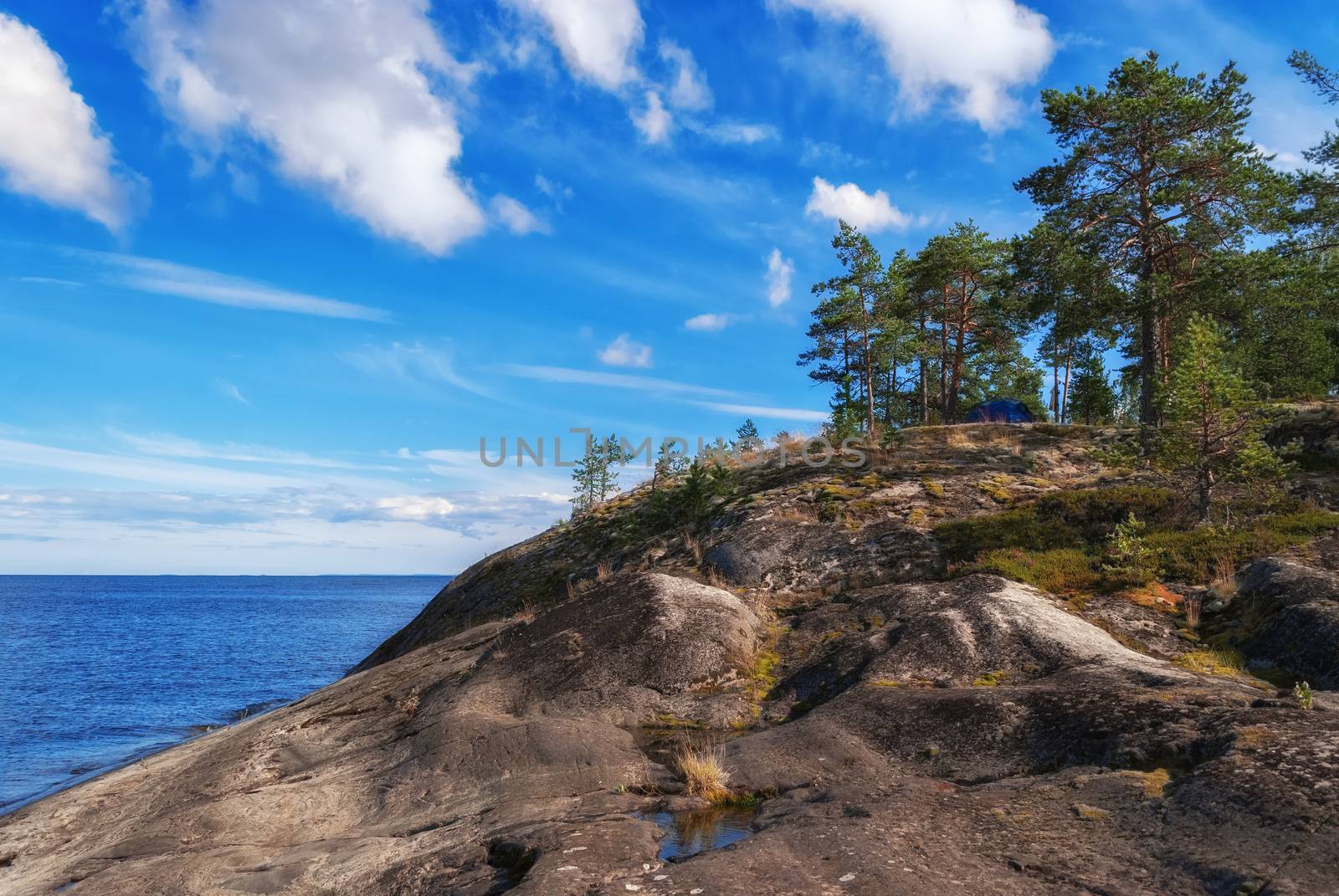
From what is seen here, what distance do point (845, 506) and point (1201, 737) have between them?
48.1 feet

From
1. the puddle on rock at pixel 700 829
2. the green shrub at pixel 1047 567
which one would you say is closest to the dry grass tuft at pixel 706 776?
the puddle on rock at pixel 700 829

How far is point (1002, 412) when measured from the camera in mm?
47750

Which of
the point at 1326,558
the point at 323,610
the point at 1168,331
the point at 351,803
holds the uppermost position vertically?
the point at 1168,331

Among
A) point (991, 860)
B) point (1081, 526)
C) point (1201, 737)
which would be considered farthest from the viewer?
point (1081, 526)

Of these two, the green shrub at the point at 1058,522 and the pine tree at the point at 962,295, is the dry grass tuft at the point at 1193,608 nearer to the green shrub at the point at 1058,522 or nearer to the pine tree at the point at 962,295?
the green shrub at the point at 1058,522

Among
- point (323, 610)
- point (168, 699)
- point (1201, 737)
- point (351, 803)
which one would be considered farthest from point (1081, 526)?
point (323, 610)

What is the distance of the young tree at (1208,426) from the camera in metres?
16.9

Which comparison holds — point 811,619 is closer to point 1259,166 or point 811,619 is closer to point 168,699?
point 1259,166

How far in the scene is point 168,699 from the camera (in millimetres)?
35188

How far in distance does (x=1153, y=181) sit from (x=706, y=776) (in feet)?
95.8

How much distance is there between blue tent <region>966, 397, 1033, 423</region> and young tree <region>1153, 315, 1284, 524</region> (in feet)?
95.3

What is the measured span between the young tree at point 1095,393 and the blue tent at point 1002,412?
3414 mm

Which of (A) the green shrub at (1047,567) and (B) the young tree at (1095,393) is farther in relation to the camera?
(B) the young tree at (1095,393)

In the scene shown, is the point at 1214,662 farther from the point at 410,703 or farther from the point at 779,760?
the point at 410,703
